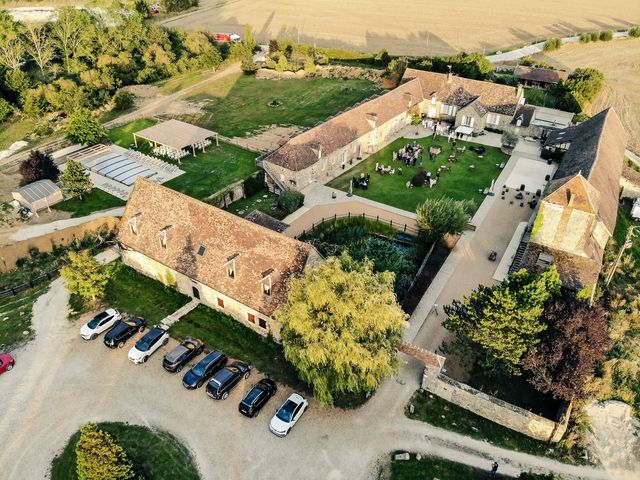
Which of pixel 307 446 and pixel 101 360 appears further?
pixel 101 360

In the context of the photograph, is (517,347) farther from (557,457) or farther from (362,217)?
(362,217)

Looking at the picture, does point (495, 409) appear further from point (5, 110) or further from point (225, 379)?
point (5, 110)

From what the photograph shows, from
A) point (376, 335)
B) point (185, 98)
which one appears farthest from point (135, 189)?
point (185, 98)

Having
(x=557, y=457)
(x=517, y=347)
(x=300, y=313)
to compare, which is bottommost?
(x=557, y=457)

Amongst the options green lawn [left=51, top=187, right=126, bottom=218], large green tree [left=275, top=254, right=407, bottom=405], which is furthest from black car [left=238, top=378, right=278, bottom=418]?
green lawn [left=51, top=187, right=126, bottom=218]

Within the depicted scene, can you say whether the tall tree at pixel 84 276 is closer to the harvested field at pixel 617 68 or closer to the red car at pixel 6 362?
the red car at pixel 6 362

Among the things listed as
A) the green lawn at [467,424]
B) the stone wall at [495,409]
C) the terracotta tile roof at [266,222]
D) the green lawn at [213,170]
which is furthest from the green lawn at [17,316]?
the stone wall at [495,409]

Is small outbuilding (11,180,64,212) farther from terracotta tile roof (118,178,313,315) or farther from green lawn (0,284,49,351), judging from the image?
terracotta tile roof (118,178,313,315)

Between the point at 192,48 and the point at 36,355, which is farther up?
the point at 192,48

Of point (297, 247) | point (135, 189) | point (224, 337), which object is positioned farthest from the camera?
point (135, 189)
